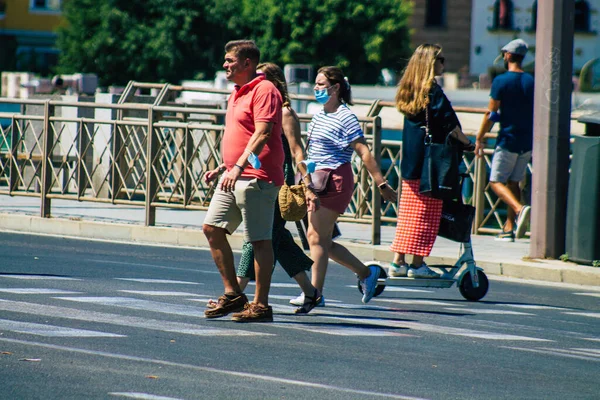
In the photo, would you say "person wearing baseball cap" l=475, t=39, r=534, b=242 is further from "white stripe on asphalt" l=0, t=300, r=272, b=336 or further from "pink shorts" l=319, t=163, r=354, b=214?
"white stripe on asphalt" l=0, t=300, r=272, b=336

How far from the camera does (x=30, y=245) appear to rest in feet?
45.4

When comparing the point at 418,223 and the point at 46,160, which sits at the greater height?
the point at 46,160

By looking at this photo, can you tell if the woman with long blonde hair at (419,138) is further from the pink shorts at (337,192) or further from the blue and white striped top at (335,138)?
the pink shorts at (337,192)

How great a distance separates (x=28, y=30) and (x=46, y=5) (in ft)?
6.55

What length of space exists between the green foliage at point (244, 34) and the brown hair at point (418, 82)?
47684mm

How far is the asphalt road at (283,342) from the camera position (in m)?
6.47

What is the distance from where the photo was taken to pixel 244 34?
59.7 meters

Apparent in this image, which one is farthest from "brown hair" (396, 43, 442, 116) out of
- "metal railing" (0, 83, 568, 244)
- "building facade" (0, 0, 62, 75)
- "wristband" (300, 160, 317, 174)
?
"building facade" (0, 0, 62, 75)

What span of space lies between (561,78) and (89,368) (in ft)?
24.8

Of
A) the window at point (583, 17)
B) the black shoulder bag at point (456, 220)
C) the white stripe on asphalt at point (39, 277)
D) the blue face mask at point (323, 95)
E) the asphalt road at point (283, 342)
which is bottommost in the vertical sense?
the asphalt road at point (283, 342)

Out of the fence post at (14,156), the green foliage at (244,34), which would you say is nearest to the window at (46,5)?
the green foliage at (244,34)

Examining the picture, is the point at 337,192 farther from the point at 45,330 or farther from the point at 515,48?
the point at 515,48

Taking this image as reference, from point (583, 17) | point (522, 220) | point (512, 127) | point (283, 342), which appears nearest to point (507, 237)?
point (522, 220)

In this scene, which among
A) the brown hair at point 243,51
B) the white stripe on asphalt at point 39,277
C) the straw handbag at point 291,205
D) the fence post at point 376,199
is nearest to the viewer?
the brown hair at point 243,51
